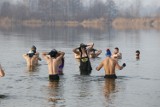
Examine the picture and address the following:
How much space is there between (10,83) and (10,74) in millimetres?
3401

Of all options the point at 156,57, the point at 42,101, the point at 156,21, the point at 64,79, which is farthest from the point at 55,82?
the point at 156,21

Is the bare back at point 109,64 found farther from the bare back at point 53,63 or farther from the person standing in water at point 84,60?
the person standing in water at point 84,60

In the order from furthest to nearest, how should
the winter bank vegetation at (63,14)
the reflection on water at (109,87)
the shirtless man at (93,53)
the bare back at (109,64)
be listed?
the winter bank vegetation at (63,14) → the shirtless man at (93,53) → the bare back at (109,64) → the reflection on water at (109,87)

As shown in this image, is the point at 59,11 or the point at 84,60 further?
the point at 59,11

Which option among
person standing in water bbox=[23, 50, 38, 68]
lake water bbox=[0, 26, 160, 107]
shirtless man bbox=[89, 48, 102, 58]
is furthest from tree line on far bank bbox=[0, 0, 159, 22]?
lake water bbox=[0, 26, 160, 107]

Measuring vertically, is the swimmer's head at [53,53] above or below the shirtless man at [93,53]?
above

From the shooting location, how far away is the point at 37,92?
20.3 meters

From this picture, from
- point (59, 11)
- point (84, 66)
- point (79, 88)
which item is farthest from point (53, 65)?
point (59, 11)

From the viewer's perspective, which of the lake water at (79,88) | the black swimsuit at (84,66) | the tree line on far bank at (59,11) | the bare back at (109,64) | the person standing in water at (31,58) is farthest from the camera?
the tree line on far bank at (59,11)

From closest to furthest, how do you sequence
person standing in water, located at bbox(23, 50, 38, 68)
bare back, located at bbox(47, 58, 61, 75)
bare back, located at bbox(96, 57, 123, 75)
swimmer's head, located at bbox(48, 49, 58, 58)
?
bare back, located at bbox(47, 58, 61, 75) < swimmer's head, located at bbox(48, 49, 58, 58) < bare back, located at bbox(96, 57, 123, 75) < person standing in water, located at bbox(23, 50, 38, 68)

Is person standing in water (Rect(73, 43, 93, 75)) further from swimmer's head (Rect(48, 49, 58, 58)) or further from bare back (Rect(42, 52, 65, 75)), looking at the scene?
swimmer's head (Rect(48, 49, 58, 58))

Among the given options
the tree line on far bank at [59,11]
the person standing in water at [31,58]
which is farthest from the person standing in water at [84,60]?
the tree line on far bank at [59,11]

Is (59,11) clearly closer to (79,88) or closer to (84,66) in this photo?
(84,66)

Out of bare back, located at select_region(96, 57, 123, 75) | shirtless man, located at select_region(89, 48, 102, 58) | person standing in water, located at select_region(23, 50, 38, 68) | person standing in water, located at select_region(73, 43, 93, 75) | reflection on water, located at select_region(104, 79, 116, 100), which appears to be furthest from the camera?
shirtless man, located at select_region(89, 48, 102, 58)
